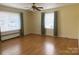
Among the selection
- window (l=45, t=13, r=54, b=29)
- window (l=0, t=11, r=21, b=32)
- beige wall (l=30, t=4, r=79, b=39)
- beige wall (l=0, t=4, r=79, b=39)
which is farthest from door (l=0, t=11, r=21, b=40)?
window (l=45, t=13, r=54, b=29)

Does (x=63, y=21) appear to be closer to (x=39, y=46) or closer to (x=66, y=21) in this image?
(x=66, y=21)

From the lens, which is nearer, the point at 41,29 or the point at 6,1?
the point at 6,1

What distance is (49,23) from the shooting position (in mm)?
1947

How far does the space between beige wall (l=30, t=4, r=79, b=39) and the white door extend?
12 cm

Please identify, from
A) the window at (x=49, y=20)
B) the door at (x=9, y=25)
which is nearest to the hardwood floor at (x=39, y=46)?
the door at (x=9, y=25)

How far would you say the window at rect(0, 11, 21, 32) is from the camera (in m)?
1.83

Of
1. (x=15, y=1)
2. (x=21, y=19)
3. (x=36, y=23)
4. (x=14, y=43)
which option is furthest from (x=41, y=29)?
(x=15, y=1)

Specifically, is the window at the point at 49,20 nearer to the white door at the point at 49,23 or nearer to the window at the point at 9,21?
the white door at the point at 49,23

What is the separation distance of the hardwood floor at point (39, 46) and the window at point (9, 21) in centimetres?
22

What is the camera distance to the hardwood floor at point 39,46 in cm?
186

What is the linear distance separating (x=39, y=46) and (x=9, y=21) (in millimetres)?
707

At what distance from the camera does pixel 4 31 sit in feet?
6.07
